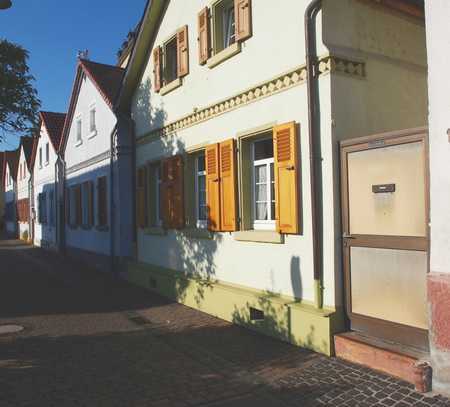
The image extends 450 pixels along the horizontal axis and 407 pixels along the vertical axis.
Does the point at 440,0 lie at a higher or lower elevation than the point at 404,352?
higher

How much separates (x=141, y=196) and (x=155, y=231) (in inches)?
44.8

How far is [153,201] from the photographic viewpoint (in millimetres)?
12430

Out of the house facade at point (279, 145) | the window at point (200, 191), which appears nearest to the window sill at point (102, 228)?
the house facade at point (279, 145)

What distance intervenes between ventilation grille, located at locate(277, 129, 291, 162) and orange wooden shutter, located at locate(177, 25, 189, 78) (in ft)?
12.4

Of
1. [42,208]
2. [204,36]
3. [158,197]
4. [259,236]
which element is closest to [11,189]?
[42,208]

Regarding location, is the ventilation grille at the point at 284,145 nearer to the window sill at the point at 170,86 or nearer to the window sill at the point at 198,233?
the window sill at the point at 198,233

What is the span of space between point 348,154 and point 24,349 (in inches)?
205

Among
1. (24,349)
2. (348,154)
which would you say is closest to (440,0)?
(348,154)

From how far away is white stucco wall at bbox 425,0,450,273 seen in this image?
4.97 metres

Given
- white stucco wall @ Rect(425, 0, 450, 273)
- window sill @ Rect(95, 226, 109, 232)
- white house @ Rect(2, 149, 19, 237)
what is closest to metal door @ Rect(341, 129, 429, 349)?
white stucco wall @ Rect(425, 0, 450, 273)

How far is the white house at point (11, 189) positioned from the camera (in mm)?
39094

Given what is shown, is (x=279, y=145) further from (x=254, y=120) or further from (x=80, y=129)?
Answer: (x=80, y=129)

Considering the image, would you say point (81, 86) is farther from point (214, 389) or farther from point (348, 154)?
point (214, 389)

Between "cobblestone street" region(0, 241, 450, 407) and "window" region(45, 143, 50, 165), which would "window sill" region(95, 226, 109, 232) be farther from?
"window" region(45, 143, 50, 165)
